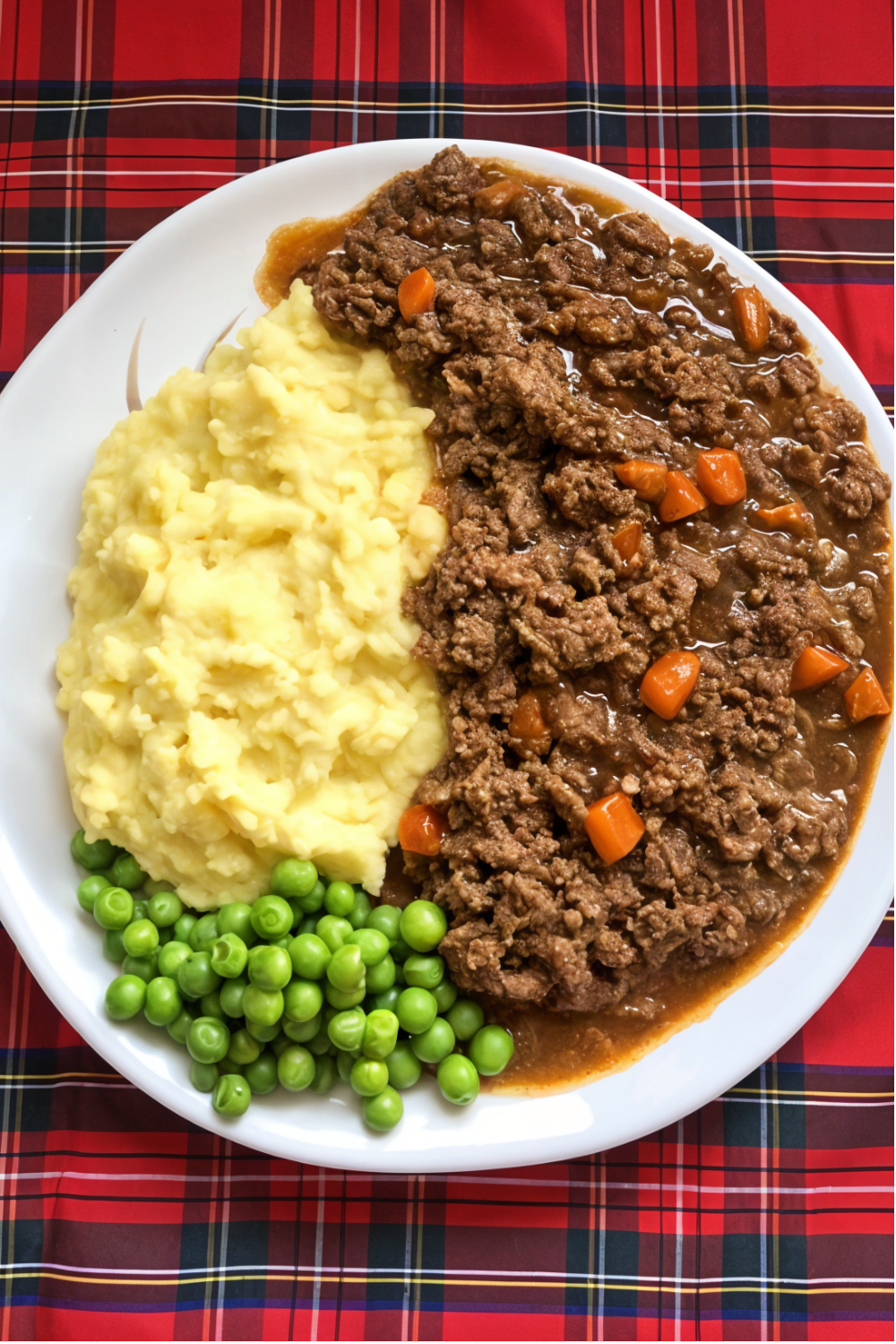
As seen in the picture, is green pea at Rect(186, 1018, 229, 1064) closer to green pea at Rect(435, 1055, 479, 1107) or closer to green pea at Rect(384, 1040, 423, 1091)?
green pea at Rect(384, 1040, 423, 1091)

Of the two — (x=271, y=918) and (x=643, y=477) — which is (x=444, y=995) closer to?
(x=271, y=918)

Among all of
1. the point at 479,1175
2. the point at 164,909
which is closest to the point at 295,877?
the point at 164,909

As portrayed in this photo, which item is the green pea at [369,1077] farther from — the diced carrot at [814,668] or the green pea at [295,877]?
the diced carrot at [814,668]

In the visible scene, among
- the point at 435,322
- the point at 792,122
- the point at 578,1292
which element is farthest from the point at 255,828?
the point at 792,122

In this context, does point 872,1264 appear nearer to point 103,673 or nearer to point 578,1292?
point 578,1292

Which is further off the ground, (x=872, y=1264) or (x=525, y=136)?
(x=525, y=136)

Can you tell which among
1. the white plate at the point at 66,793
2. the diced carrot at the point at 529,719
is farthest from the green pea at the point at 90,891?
the diced carrot at the point at 529,719
